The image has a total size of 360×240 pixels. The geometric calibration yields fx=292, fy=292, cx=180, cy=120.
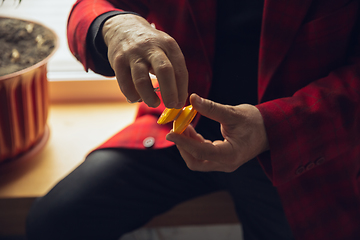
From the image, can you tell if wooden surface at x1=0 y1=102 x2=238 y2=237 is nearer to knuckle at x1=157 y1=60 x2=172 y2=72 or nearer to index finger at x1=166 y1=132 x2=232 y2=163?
index finger at x1=166 y1=132 x2=232 y2=163

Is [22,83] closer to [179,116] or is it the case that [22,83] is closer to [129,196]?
[129,196]

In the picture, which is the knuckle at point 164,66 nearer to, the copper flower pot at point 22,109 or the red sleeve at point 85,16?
the red sleeve at point 85,16

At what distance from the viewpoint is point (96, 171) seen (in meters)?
0.68

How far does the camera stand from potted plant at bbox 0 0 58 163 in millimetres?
776

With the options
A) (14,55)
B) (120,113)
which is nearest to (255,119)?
(14,55)

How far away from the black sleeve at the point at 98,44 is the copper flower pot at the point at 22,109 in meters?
0.30

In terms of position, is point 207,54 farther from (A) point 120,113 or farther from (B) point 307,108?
(A) point 120,113

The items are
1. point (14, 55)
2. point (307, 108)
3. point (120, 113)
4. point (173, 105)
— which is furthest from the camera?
point (120, 113)

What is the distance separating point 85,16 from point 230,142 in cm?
38

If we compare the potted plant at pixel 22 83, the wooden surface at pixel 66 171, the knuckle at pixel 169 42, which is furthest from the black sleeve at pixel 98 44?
the wooden surface at pixel 66 171

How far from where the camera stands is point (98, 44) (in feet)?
1.79

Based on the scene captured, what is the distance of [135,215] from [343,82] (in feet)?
1.77

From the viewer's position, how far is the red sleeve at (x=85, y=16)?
57cm

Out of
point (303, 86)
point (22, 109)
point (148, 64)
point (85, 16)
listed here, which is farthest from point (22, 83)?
point (303, 86)
